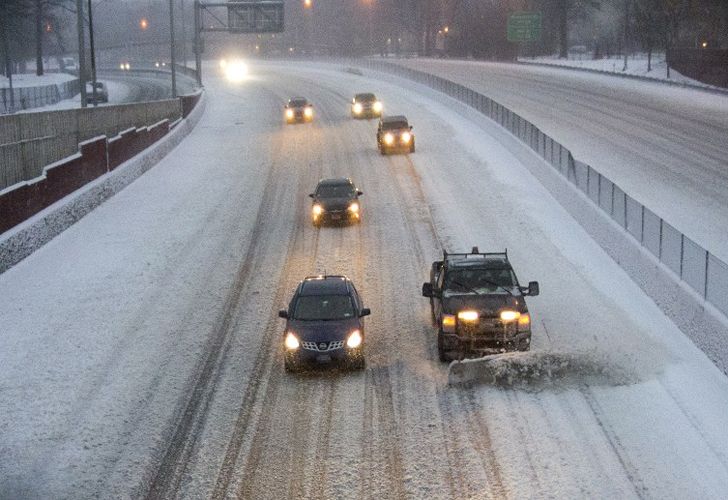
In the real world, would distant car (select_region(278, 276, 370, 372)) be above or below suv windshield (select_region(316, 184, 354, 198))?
below

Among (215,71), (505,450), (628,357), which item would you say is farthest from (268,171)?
(215,71)

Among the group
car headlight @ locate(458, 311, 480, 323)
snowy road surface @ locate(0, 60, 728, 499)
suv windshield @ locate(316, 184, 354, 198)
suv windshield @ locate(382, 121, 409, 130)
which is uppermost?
suv windshield @ locate(382, 121, 409, 130)

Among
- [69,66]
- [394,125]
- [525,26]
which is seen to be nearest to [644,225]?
[394,125]

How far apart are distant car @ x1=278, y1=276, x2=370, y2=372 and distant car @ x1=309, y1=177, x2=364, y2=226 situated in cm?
1325

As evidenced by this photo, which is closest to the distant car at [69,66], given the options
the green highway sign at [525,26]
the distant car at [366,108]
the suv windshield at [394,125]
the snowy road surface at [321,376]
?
the green highway sign at [525,26]

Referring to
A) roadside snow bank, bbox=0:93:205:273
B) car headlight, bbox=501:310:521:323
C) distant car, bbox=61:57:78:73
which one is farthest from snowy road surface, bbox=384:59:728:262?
distant car, bbox=61:57:78:73

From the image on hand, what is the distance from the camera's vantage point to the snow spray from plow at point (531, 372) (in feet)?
65.9

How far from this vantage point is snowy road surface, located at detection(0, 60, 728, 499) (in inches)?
651

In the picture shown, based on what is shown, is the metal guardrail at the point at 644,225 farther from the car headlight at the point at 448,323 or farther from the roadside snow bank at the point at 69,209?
the roadside snow bank at the point at 69,209

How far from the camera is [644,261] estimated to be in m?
27.2

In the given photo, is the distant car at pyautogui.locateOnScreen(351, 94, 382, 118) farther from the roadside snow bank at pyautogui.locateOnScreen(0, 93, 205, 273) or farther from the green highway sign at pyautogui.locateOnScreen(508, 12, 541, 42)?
the green highway sign at pyautogui.locateOnScreen(508, 12, 541, 42)

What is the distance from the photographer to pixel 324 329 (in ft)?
67.4

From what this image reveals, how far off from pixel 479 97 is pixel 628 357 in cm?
4122

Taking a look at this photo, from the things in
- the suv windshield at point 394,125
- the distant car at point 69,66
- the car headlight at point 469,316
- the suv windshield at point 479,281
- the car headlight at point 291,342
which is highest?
the distant car at point 69,66
